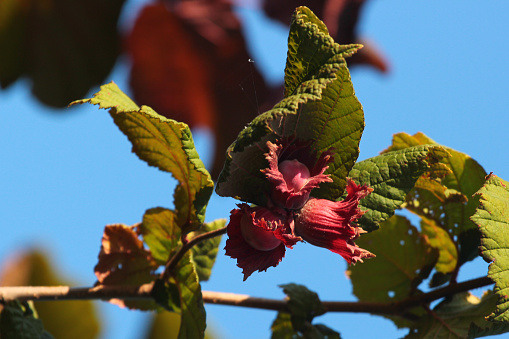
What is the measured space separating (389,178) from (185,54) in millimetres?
2822

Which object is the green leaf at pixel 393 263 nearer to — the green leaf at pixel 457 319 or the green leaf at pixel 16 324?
the green leaf at pixel 457 319

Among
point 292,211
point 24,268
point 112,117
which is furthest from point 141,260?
point 24,268

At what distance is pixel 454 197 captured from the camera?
1.23 m

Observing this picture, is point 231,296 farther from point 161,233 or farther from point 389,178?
point 389,178

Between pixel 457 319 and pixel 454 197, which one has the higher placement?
pixel 454 197

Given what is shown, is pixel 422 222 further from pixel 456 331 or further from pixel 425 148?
pixel 425 148

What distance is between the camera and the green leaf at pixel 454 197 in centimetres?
121

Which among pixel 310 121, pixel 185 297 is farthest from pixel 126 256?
pixel 310 121

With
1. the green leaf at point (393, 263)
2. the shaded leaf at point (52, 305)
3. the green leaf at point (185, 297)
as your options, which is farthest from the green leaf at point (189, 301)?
the shaded leaf at point (52, 305)

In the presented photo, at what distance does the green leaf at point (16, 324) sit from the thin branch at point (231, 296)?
0.9 inches

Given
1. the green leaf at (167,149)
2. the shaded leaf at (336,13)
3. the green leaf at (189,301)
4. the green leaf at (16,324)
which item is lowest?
the green leaf at (16,324)

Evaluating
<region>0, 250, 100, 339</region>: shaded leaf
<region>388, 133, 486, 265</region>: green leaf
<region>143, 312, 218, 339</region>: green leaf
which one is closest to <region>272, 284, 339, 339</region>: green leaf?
<region>388, 133, 486, 265</region>: green leaf

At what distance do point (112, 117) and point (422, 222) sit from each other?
791 mm

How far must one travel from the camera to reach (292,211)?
885 millimetres
